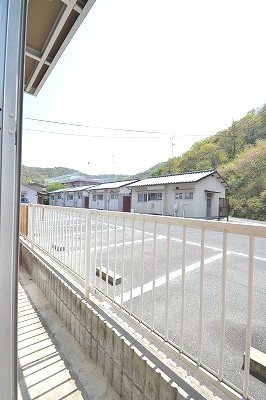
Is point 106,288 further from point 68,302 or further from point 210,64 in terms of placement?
point 210,64

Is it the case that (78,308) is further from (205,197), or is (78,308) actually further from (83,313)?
(205,197)

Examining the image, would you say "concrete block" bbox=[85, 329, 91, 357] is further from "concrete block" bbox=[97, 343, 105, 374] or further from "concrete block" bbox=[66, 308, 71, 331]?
"concrete block" bbox=[66, 308, 71, 331]

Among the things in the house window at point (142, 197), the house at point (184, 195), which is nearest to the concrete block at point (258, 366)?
the house at point (184, 195)

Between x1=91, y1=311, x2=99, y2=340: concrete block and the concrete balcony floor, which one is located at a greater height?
x1=91, y1=311, x2=99, y2=340: concrete block

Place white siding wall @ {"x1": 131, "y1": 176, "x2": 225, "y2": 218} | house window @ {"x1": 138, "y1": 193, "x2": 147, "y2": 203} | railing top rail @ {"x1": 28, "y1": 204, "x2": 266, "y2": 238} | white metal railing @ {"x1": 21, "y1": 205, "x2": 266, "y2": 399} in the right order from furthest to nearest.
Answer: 1. house window @ {"x1": 138, "y1": 193, "x2": 147, "y2": 203}
2. white siding wall @ {"x1": 131, "y1": 176, "x2": 225, "y2": 218}
3. white metal railing @ {"x1": 21, "y1": 205, "x2": 266, "y2": 399}
4. railing top rail @ {"x1": 28, "y1": 204, "x2": 266, "y2": 238}

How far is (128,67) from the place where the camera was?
17.6 feet

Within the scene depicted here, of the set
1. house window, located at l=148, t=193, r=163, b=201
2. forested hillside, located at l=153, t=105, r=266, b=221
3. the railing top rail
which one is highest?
forested hillside, located at l=153, t=105, r=266, b=221

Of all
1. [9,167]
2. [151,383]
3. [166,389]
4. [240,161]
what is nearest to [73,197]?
[240,161]

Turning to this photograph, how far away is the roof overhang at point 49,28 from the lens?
55.9 inches

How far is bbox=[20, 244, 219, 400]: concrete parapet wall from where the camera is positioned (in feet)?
3.63

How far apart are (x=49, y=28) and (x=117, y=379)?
101 inches

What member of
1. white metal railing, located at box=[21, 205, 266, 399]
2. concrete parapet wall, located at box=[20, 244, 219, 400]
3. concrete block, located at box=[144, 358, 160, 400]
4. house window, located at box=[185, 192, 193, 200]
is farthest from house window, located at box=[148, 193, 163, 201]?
concrete block, located at box=[144, 358, 160, 400]

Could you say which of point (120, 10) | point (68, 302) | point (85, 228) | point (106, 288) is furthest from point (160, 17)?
point (68, 302)

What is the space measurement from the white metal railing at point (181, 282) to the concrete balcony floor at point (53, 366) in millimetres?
491
